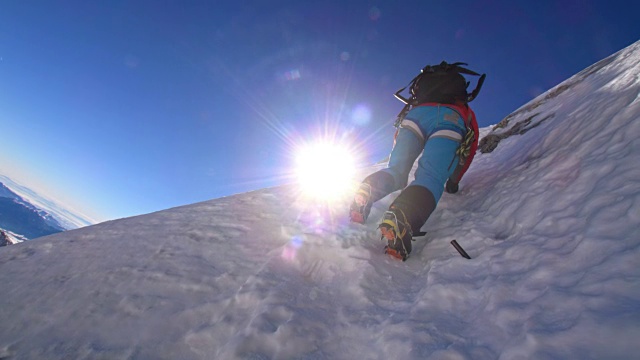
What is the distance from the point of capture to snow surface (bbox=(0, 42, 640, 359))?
70.9 inches

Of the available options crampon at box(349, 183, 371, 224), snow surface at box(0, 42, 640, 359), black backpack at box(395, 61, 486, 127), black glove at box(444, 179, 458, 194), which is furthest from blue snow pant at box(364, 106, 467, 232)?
black glove at box(444, 179, 458, 194)

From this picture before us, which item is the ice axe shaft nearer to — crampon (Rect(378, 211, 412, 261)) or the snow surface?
the snow surface

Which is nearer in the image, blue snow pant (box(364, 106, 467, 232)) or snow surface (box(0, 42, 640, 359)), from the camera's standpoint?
snow surface (box(0, 42, 640, 359))

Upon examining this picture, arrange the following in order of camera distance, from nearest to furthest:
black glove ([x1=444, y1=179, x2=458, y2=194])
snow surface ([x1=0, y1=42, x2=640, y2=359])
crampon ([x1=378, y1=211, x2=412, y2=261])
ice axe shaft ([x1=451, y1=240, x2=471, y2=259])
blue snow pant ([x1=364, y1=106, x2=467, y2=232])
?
snow surface ([x1=0, y1=42, x2=640, y2=359]) → ice axe shaft ([x1=451, y1=240, x2=471, y2=259]) → crampon ([x1=378, y1=211, x2=412, y2=261]) → blue snow pant ([x1=364, y1=106, x2=467, y2=232]) → black glove ([x1=444, y1=179, x2=458, y2=194])

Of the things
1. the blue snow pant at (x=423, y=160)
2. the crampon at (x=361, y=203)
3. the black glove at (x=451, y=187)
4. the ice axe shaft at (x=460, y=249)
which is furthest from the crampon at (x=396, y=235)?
the black glove at (x=451, y=187)

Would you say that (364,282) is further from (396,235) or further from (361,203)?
(361,203)

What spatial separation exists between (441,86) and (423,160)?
1454 mm

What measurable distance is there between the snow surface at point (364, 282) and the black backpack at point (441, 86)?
150 cm

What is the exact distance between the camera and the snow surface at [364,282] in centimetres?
180

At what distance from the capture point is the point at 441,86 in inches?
175

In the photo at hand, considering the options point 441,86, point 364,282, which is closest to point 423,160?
point 441,86

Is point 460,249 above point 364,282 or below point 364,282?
above

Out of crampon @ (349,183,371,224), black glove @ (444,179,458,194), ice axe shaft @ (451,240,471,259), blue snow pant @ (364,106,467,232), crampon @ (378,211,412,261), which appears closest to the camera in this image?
ice axe shaft @ (451,240,471,259)

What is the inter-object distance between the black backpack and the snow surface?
4.92 ft
